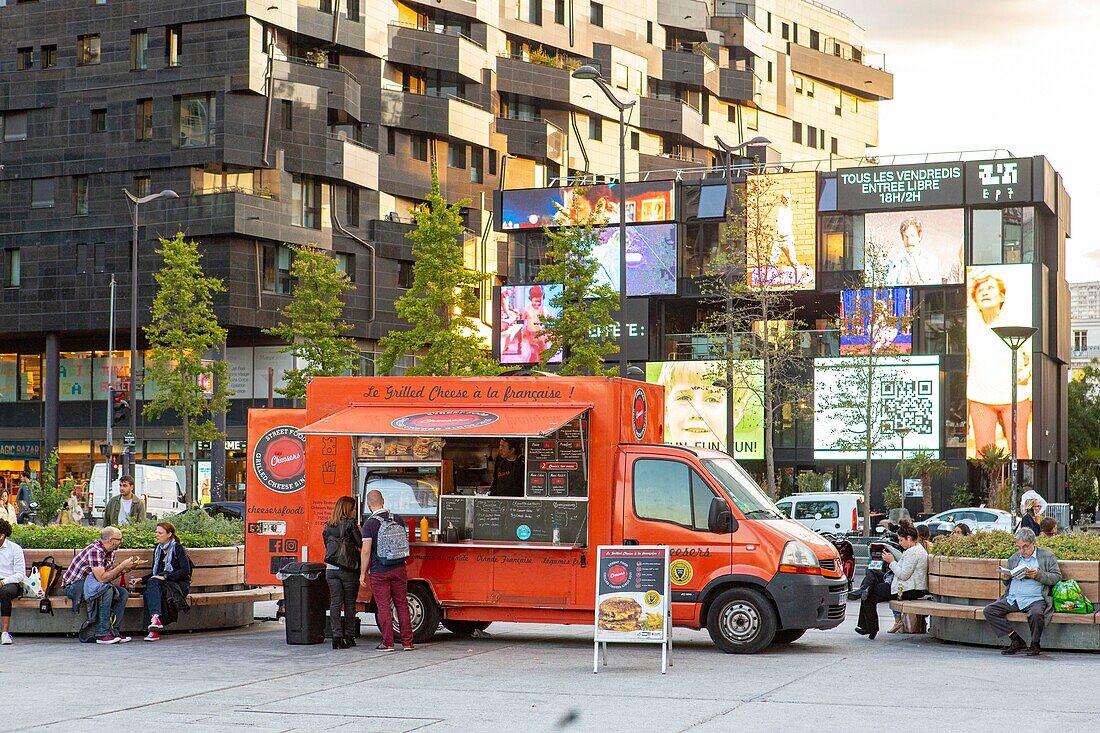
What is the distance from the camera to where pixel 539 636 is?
1878cm

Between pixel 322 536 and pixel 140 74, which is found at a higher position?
pixel 140 74

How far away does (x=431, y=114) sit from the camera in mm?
73500

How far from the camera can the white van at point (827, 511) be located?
130 ft

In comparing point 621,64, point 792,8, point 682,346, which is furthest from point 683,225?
point 792,8

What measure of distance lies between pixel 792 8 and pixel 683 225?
43047mm

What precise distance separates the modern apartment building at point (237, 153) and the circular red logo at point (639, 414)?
44312 mm

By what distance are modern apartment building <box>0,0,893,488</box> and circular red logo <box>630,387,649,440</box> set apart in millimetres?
44312

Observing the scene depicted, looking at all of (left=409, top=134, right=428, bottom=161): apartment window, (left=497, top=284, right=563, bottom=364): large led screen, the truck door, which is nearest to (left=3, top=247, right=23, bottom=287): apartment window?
(left=409, top=134, right=428, bottom=161): apartment window

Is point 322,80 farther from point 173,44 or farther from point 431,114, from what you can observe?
point 431,114

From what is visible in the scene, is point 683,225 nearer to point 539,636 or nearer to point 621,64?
point 621,64

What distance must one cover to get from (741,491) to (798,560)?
1.15m

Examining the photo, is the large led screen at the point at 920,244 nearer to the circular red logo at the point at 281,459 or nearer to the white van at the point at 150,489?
the white van at the point at 150,489

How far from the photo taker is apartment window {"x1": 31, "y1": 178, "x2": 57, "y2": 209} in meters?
67.0

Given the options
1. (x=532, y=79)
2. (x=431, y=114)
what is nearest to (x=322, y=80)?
(x=431, y=114)
